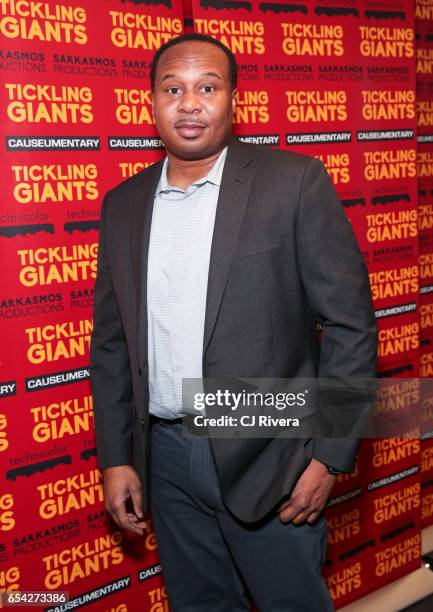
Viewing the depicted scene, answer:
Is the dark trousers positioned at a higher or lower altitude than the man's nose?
lower

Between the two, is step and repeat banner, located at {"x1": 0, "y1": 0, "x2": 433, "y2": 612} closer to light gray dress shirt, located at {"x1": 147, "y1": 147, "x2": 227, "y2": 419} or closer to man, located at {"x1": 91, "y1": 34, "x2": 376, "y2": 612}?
man, located at {"x1": 91, "y1": 34, "x2": 376, "y2": 612}

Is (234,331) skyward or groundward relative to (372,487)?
skyward

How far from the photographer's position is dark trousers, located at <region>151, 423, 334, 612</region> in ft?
5.31

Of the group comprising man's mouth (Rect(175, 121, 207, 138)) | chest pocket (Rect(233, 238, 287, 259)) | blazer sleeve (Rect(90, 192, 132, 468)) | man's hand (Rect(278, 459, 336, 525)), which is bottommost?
man's hand (Rect(278, 459, 336, 525))

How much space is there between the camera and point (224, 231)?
155cm

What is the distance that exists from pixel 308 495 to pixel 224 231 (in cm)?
64

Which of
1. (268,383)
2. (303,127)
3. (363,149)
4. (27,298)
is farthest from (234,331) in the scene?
(363,149)

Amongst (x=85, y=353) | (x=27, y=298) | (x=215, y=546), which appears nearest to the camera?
(x=215, y=546)

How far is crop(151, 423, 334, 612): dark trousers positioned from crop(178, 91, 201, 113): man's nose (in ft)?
2.54

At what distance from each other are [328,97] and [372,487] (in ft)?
5.27

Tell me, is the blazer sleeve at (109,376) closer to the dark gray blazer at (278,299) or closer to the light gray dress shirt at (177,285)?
the light gray dress shirt at (177,285)

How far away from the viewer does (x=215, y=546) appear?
1771 millimetres

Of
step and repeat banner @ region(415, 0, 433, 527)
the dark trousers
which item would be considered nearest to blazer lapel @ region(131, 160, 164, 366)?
the dark trousers

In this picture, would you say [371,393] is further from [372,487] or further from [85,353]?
[372,487]
